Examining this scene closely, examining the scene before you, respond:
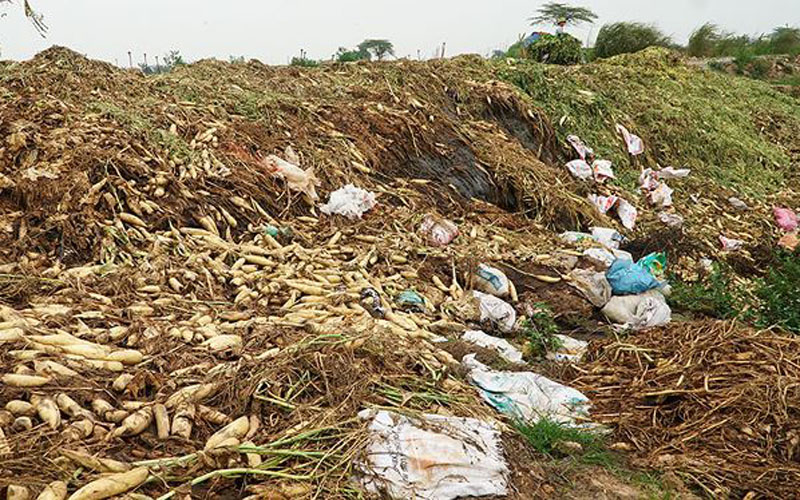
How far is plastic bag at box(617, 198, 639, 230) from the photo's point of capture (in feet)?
21.4

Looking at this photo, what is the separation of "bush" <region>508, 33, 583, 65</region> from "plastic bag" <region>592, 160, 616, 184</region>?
15.9 feet

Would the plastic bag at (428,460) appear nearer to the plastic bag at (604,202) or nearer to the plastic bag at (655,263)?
the plastic bag at (655,263)

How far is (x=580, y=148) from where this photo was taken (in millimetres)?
7859

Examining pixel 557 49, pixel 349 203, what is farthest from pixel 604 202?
pixel 557 49

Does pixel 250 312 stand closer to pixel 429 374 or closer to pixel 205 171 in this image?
pixel 429 374

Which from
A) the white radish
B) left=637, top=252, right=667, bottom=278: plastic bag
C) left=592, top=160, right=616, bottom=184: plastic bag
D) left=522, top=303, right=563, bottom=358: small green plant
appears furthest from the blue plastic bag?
the white radish

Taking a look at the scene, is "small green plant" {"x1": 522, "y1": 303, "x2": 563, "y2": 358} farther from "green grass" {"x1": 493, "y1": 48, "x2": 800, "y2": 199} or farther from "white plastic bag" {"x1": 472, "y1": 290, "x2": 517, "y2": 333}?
"green grass" {"x1": 493, "y1": 48, "x2": 800, "y2": 199}

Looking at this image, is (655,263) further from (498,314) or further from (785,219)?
(785,219)

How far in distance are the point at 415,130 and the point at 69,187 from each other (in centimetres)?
327

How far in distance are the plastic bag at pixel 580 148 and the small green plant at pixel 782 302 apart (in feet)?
12.2

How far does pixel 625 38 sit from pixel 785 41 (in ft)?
23.8

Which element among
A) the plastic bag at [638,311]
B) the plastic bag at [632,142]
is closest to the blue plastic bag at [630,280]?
the plastic bag at [638,311]

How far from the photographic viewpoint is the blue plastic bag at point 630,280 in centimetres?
439

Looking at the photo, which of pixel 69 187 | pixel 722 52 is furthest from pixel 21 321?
pixel 722 52
